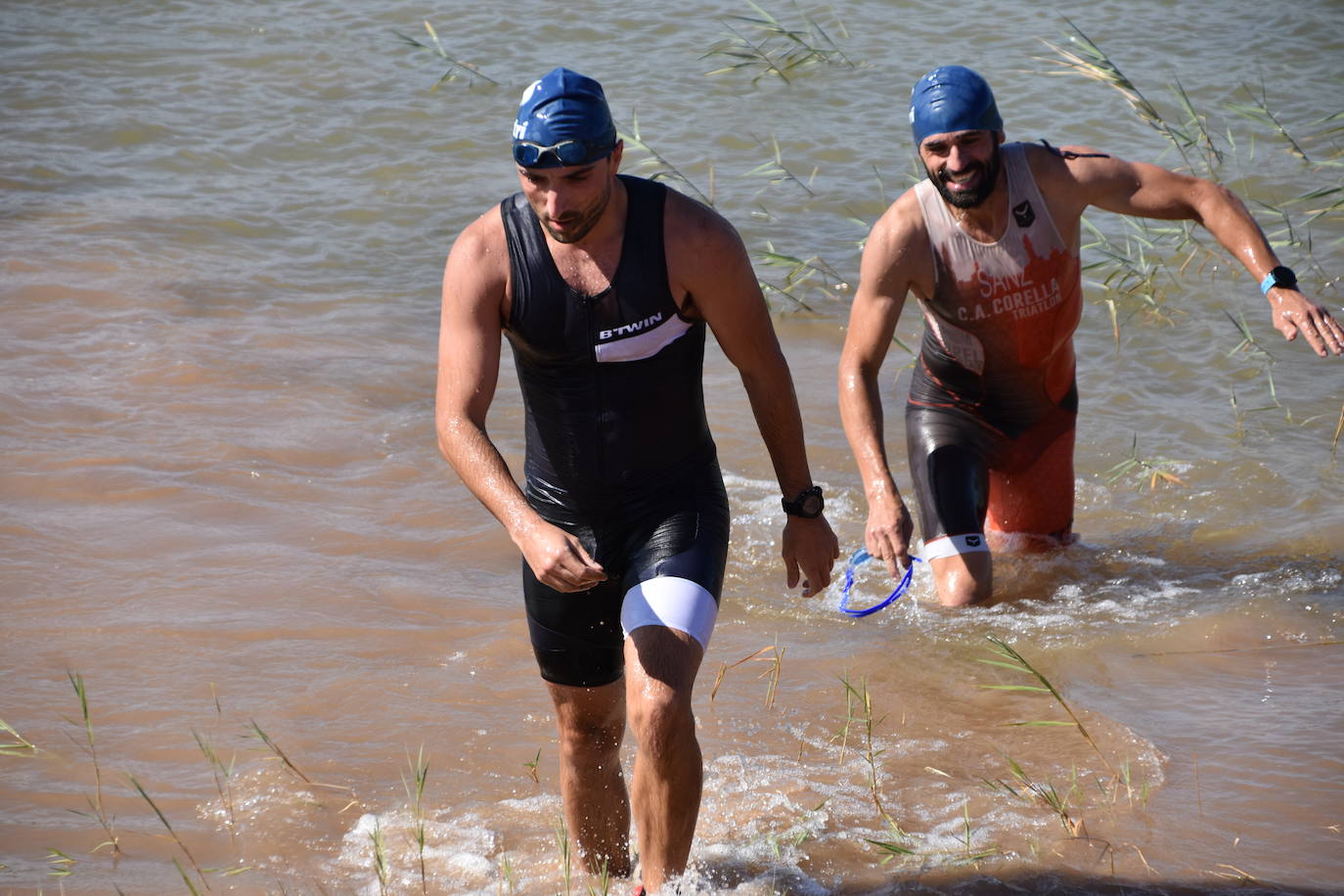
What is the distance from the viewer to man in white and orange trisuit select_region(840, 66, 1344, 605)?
481cm

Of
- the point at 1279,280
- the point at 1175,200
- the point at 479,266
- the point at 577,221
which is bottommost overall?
the point at 1279,280

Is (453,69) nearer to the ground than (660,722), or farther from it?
nearer to the ground

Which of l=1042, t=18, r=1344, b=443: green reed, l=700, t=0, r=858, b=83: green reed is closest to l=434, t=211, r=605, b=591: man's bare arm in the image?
l=1042, t=18, r=1344, b=443: green reed

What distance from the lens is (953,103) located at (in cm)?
479

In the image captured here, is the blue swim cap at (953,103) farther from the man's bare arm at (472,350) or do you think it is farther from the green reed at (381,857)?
the green reed at (381,857)

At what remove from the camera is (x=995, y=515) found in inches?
233

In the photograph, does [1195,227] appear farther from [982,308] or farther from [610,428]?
[610,428]

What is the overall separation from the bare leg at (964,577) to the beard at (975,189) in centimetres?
129

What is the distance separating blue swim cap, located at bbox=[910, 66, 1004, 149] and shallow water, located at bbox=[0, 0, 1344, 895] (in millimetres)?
1844

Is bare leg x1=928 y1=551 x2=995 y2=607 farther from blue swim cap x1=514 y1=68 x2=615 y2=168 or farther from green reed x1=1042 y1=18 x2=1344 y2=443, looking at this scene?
green reed x1=1042 y1=18 x2=1344 y2=443

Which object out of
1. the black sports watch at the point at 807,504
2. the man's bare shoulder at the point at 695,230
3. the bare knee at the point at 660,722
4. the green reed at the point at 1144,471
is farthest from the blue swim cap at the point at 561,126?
the green reed at the point at 1144,471

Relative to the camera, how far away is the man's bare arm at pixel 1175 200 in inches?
192

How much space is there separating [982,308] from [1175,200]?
2.48ft

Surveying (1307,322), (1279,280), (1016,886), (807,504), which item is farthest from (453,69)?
(1016,886)
